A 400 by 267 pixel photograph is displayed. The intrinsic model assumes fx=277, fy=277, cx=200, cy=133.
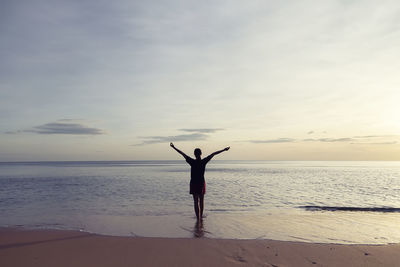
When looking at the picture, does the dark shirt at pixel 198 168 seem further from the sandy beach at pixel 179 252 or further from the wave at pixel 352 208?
the wave at pixel 352 208

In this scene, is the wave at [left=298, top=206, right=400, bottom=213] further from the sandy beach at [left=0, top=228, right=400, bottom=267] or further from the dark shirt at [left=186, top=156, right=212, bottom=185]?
the sandy beach at [left=0, top=228, right=400, bottom=267]

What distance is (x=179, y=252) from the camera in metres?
6.58

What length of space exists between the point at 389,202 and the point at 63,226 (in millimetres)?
18149

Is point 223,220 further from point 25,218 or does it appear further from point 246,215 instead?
point 25,218

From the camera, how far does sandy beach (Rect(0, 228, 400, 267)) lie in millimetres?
5922

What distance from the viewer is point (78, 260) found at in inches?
238

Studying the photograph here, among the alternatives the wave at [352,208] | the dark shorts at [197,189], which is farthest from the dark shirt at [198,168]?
the wave at [352,208]

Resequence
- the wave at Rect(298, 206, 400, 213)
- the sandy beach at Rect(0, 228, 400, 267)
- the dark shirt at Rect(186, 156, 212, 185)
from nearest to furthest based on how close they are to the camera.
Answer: the sandy beach at Rect(0, 228, 400, 267)
the dark shirt at Rect(186, 156, 212, 185)
the wave at Rect(298, 206, 400, 213)

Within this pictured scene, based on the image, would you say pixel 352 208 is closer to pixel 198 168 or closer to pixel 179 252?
pixel 198 168

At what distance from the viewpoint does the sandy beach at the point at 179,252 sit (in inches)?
233

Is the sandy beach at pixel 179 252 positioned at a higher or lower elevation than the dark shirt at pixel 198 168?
lower

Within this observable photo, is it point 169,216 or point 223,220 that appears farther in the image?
point 169,216

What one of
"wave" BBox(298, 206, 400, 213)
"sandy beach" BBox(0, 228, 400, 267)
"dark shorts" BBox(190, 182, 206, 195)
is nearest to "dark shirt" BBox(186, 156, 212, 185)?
"dark shorts" BBox(190, 182, 206, 195)

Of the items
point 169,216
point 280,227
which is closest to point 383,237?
point 280,227
